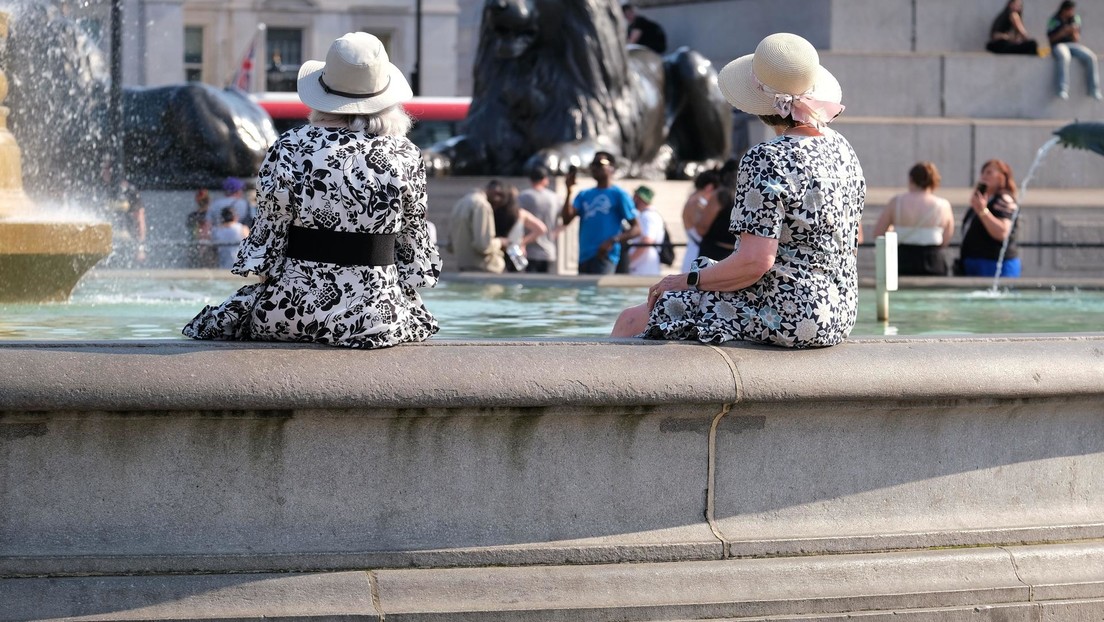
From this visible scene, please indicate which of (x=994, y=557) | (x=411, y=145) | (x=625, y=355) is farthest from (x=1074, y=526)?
(x=411, y=145)

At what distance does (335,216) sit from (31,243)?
3.68 m

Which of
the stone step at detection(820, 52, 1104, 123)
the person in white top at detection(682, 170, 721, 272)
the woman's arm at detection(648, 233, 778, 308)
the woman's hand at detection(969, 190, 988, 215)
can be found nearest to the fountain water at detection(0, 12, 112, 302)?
the woman's arm at detection(648, 233, 778, 308)

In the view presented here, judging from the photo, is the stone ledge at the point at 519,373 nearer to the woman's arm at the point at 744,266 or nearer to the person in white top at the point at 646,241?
the woman's arm at the point at 744,266

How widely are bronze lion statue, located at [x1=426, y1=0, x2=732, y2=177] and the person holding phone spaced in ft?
16.4

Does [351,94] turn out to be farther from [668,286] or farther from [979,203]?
[979,203]

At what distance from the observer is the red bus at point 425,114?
2900 cm

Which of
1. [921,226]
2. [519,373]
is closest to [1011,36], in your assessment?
[921,226]

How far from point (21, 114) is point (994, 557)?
8627 mm

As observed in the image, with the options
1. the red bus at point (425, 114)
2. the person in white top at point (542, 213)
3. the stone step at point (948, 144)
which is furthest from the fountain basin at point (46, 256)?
the red bus at point (425, 114)

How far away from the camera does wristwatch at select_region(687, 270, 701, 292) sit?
5359mm

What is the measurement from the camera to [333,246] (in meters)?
5.00

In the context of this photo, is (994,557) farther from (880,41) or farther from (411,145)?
(880,41)

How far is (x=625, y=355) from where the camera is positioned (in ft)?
15.4

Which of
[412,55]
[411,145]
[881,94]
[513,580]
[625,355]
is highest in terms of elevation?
[412,55]
